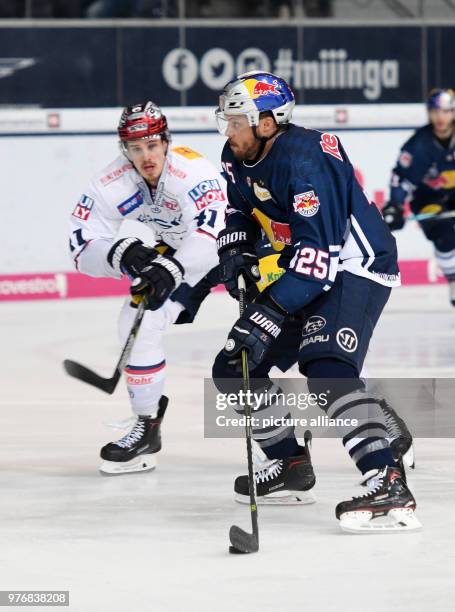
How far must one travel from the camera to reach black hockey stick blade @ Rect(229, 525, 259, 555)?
11.5 feet

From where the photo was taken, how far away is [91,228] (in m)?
4.81

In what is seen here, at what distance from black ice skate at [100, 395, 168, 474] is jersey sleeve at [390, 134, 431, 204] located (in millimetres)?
4361

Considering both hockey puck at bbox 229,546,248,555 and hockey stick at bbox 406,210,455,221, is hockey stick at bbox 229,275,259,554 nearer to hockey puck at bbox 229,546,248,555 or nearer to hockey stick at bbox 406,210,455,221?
hockey puck at bbox 229,546,248,555

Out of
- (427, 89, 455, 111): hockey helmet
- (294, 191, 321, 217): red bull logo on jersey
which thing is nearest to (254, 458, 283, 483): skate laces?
(294, 191, 321, 217): red bull logo on jersey

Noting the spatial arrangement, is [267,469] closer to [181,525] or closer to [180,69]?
[181,525]

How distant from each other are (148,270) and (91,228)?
20.6 inches

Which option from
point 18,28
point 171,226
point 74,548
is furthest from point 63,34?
point 74,548

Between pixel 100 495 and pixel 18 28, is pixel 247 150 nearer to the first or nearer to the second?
pixel 100 495

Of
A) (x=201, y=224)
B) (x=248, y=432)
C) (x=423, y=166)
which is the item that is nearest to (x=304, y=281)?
(x=248, y=432)

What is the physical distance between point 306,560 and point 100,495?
102 centimetres

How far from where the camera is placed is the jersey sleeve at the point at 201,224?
4.66 metres

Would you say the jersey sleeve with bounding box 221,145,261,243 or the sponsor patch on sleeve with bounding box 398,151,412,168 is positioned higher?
the jersey sleeve with bounding box 221,145,261,243

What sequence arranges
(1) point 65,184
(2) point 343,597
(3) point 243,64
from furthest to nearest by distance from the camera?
(3) point 243,64 → (1) point 65,184 → (2) point 343,597

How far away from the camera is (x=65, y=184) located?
31.3 feet
